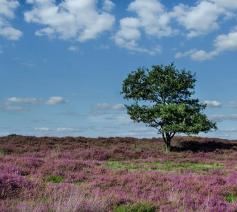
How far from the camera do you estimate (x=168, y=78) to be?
152 ft

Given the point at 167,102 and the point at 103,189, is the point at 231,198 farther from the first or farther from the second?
the point at 167,102

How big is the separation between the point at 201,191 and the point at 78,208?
6954 millimetres

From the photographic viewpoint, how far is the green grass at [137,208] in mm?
11768

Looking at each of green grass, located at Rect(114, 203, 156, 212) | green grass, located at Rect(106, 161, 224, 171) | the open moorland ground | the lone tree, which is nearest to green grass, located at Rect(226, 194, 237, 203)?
the open moorland ground

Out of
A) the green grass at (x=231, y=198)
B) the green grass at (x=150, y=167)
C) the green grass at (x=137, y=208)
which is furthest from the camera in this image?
the green grass at (x=150, y=167)

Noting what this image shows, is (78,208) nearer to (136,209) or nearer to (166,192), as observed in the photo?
(136,209)

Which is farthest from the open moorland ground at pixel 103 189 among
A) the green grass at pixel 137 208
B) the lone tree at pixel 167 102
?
the lone tree at pixel 167 102

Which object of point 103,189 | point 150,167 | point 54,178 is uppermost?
point 150,167

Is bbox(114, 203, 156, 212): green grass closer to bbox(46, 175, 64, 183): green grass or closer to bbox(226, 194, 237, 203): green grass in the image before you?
bbox(226, 194, 237, 203): green grass

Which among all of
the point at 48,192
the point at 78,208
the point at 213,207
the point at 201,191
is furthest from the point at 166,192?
the point at 78,208

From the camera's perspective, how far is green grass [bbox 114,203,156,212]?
11.8 metres

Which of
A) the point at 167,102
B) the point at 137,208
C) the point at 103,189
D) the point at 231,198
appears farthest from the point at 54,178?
the point at 167,102

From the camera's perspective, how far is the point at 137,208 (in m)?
12.1

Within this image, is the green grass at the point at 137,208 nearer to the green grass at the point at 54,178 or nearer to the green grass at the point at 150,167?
the green grass at the point at 54,178
